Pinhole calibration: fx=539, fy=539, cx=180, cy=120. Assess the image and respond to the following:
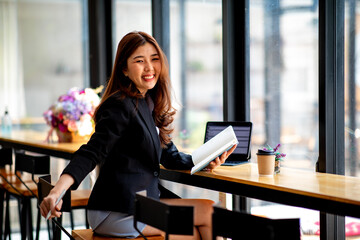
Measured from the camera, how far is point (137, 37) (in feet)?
7.86

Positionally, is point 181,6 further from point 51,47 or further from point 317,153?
point 51,47

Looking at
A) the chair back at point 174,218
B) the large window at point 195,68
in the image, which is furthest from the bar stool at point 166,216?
the large window at point 195,68

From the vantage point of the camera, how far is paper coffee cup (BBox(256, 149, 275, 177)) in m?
2.31

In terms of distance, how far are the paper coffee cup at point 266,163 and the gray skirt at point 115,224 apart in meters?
0.57

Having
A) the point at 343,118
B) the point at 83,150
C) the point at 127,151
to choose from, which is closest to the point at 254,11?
the point at 343,118

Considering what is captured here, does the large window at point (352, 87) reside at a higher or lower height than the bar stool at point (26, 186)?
higher

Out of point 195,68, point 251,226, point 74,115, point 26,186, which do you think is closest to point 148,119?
point 251,226

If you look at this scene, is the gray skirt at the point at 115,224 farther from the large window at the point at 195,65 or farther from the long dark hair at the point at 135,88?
the large window at the point at 195,65

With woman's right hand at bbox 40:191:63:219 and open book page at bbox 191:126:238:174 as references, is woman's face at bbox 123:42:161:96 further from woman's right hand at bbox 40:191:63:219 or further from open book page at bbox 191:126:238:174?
woman's right hand at bbox 40:191:63:219

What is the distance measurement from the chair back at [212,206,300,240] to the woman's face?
0.96 m

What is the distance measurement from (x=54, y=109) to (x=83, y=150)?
2142 mm

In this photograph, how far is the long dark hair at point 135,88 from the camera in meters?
2.39

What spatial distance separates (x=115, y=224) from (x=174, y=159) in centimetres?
52

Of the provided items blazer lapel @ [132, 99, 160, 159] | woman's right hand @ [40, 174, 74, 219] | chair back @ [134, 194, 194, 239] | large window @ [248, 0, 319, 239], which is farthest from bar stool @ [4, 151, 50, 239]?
chair back @ [134, 194, 194, 239]
